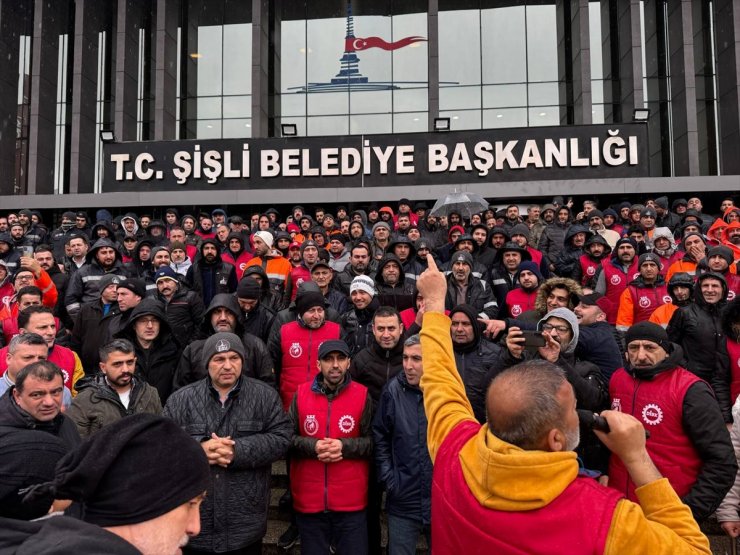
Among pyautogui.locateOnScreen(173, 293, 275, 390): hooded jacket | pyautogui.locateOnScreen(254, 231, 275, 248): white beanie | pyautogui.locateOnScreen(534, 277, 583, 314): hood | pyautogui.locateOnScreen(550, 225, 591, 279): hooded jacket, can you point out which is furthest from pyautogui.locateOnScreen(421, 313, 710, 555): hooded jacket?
pyautogui.locateOnScreen(550, 225, 591, 279): hooded jacket

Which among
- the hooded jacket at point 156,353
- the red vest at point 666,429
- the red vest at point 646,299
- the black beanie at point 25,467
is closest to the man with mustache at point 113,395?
the hooded jacket at point 156,353

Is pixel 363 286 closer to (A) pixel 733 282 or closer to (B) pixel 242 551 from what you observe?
(B) pixel 242 551

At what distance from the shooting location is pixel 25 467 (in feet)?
6.23

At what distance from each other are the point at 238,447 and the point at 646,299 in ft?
18.4

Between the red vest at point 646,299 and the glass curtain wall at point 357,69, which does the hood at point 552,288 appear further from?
the glass curtain wall at point 357,69

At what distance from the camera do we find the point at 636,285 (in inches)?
289

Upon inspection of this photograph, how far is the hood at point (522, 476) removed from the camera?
155cm

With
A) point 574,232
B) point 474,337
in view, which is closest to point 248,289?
point 474,337

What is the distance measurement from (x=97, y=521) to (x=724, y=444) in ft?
11.2

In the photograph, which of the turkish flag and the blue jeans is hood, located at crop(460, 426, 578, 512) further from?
the turkish flag

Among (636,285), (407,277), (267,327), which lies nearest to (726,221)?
(636,285)

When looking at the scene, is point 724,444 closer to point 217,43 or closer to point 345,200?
point 345,200

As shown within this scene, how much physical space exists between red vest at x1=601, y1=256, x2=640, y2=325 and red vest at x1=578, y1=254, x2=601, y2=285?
56 centimetres

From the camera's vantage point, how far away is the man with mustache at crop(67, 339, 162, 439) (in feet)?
12.7
